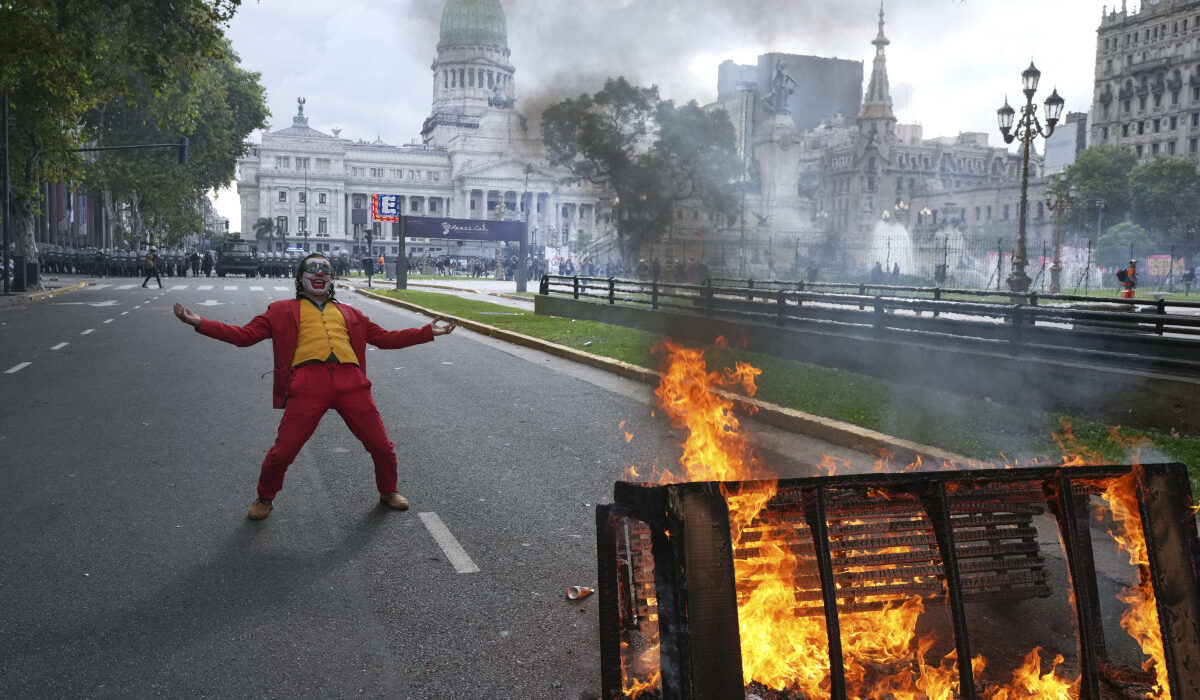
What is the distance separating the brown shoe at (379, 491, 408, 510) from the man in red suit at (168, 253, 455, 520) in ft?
0.94

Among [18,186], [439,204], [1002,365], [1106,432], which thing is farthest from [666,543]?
[439,204]

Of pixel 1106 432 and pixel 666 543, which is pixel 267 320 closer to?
pixel 666 543

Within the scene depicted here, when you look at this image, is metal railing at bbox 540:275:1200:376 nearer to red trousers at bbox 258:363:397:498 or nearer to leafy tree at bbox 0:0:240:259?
red trousers at bbox 258:363:397:498

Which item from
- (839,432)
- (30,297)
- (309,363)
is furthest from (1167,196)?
(309,363)

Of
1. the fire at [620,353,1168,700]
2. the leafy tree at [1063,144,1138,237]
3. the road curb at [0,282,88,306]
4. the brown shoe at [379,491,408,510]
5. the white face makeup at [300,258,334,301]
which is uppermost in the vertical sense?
the leafy tree at [1063,144,1138,237]

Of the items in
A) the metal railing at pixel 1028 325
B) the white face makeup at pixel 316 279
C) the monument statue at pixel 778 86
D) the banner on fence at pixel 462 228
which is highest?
the monument statue at pixel 778 86

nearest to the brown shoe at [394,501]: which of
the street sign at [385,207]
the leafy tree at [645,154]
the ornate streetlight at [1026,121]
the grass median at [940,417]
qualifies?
the grass median at [940,417]

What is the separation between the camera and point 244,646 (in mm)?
3820

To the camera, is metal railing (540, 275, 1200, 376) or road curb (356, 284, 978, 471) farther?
metal railing (540, 275, 1200, 376)

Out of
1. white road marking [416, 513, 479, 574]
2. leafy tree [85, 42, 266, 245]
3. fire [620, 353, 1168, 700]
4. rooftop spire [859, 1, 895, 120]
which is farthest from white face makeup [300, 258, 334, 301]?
rooftop spire [859, 1, 895, 120]

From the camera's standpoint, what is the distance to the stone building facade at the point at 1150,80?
90.6m

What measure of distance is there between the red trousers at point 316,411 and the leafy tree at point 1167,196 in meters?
79.7

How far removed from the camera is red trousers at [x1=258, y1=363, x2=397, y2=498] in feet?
18.3

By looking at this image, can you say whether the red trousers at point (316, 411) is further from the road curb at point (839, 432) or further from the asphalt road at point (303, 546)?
the road curb at point (839, 432)
